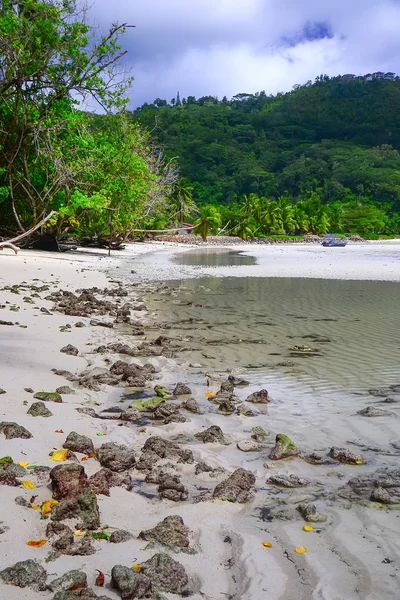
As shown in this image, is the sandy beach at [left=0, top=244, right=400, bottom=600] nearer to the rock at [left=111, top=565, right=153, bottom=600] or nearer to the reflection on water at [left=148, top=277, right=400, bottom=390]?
the rock at [left=111, top=565, right=153, bottom=600]

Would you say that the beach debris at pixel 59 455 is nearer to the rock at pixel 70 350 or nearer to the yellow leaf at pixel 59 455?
the yellow leaf at pixel 59 455

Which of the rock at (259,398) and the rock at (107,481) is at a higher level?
the rock at (107,481)

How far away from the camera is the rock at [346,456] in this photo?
4191 mm

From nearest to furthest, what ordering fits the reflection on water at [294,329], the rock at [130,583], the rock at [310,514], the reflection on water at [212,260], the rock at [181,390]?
the rock at [130,583]
the rock at [310,514]
the rock at [181,390]
the reflection on water at [294,329]
the reflection on water at [212,260]

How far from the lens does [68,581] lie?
95.0 inches

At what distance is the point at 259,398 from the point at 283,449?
1510 millimetres

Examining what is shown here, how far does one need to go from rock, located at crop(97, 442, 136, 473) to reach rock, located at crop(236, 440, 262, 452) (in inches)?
37.6

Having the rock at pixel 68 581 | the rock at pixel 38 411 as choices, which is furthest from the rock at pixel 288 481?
the rock at pixel 38 411

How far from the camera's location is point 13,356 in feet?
21.5

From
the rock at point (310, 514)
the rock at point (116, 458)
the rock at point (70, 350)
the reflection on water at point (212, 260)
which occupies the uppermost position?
the rock at point (116, 458)

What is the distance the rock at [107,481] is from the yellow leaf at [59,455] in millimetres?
374

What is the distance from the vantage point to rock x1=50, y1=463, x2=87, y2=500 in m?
3.16

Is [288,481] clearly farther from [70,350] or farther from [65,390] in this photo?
Result: [70,350]

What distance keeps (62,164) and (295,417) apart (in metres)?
21.9
